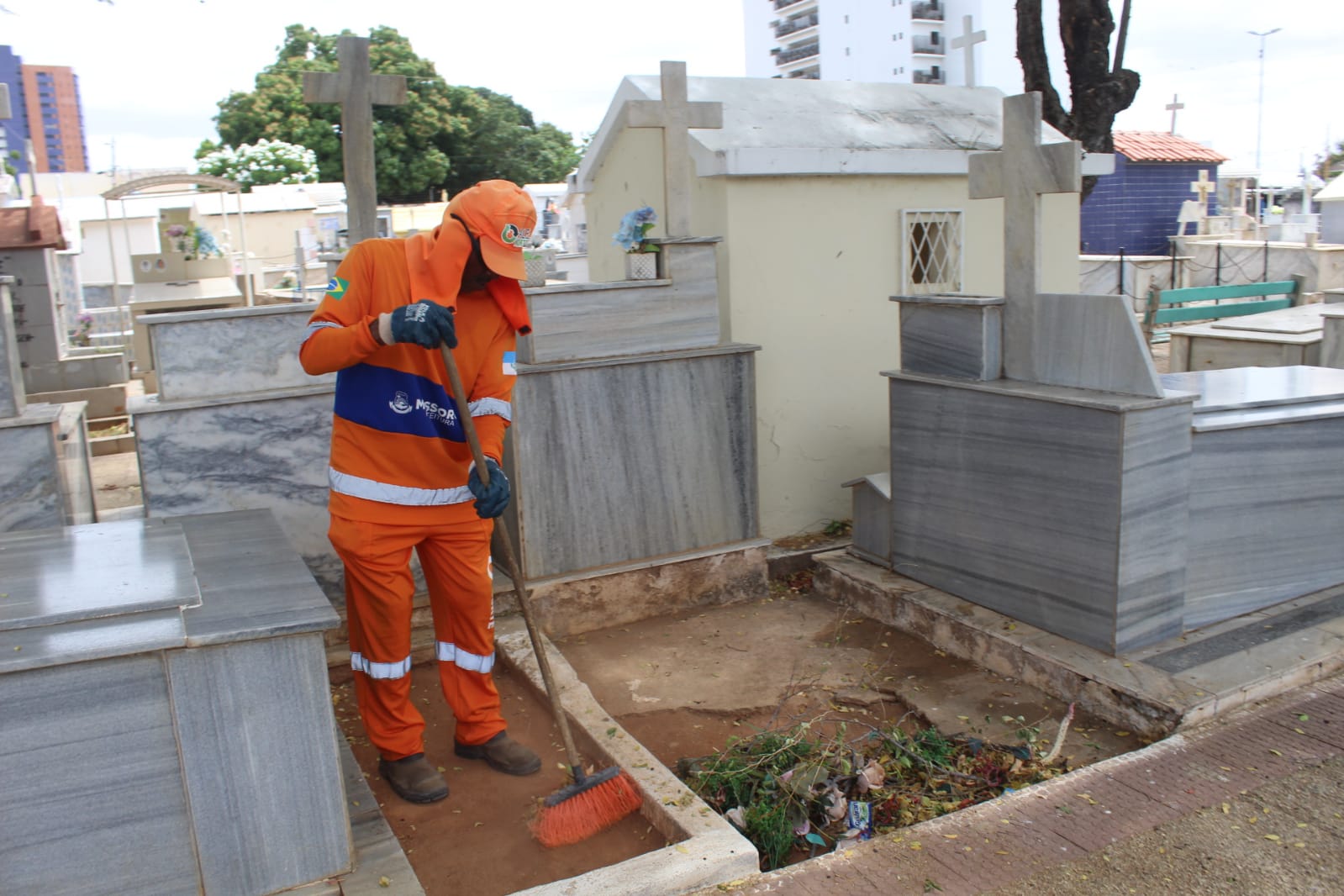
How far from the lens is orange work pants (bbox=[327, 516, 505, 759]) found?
3.54 m

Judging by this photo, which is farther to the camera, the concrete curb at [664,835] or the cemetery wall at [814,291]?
the cemetery wall at [814,291]

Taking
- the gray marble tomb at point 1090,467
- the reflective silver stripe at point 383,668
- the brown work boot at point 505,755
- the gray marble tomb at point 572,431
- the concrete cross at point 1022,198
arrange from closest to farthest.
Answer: the reflective silver stripe at point 383,668
the brown work boot at point 505,755
the gray marble tomb at point 1090,467
the gray marble tomb at point 572,431
the concrete cross at point 1022,198

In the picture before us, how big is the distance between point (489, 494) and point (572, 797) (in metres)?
1.03

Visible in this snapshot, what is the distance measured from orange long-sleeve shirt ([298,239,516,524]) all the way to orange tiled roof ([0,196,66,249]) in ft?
34.5

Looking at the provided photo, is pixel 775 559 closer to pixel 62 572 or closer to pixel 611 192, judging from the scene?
pixel 611 192

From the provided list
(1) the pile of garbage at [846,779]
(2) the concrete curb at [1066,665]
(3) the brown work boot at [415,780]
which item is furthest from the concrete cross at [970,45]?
(3) the brown work boot at [415,780]

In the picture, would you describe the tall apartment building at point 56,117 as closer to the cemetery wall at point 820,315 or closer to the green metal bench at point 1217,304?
the green metal bench at point 1217,304

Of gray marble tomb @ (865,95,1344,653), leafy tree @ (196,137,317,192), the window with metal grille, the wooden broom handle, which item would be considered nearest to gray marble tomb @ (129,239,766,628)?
gray marble tomb @ (865,95,1344,653)

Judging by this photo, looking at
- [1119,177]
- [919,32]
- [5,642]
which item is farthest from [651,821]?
[919,32]

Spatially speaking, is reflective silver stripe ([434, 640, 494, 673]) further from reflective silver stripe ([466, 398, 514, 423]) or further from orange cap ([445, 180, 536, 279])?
orange cap ([445, 180, 536, 279])

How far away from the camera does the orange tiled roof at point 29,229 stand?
11.9 meters

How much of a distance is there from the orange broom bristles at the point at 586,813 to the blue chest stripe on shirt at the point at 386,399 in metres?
1.31

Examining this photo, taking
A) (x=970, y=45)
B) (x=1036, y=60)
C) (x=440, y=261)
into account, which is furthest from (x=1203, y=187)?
(x=440, y=261)

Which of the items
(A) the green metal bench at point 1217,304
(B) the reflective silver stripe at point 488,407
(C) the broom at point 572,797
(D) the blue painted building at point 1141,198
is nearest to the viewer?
(C) the broom at point 572,797
